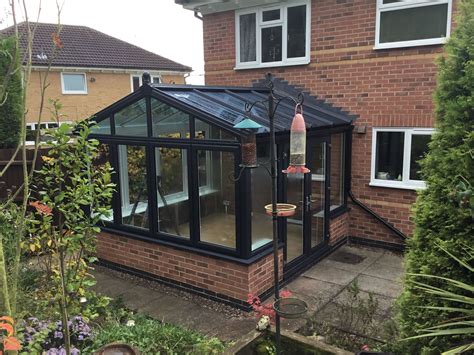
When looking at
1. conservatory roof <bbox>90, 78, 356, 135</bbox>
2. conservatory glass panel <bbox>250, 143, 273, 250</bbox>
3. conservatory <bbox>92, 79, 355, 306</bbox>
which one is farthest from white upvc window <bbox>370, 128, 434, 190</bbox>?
conservatory glass panel <bbox>250, 143, 273, 250</bbox>

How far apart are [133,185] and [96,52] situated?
691 inches

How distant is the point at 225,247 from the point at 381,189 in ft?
11.5

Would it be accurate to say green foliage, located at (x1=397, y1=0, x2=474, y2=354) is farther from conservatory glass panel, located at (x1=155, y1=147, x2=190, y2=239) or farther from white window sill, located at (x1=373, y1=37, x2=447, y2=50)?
white window sill, located at (x1=373, y1=37, x2=447, y2=50)

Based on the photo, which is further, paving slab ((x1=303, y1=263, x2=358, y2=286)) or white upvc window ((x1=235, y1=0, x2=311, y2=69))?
white upvc window ((x1=235, y1=0, x2=311, y2=69))

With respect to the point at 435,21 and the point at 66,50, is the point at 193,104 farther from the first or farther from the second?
the point at 66,50

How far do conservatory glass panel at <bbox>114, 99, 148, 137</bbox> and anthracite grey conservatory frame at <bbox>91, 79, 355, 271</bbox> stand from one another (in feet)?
0.05

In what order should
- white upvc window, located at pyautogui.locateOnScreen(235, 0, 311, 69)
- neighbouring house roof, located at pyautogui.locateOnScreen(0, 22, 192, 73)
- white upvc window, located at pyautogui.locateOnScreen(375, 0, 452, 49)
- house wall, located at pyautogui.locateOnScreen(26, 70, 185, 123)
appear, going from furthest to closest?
neighbouring house roof, located at pyautogui.locateOnScreen(0, 22, 192, 73) → house wall, located at pyautogui.locateOnScreen(26, 70, 185, 123) → white upvc window, located at pyautogui.locateOnScreen(235, 0, 311, 69) → white upvc window, located at pyautogui.locateOnScreen(375, 0, 452, 49)

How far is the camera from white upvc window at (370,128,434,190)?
683 centimetres

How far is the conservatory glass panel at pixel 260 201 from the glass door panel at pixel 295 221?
1.94 feet

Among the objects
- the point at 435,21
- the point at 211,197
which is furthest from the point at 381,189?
the point at 211,197

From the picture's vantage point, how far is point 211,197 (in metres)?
5.47

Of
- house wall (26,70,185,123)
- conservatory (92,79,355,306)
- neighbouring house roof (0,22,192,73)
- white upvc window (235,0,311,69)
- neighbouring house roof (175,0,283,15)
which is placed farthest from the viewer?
neighbouring house roof (0,22,192,73)

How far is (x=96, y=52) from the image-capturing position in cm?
2128

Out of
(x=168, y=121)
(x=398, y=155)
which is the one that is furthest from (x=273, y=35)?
(x=168, y=121)
